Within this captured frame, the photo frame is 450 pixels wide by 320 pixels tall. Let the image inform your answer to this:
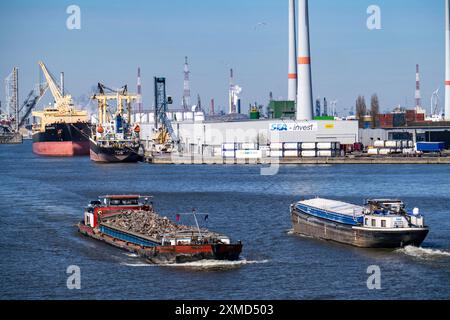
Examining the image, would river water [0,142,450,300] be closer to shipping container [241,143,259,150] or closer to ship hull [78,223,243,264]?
ship hull [78,223,243,264]

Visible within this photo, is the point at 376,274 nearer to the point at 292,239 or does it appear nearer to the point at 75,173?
the point at 292,239

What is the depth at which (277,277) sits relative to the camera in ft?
88.1

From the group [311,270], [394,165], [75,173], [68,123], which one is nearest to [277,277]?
[311,270]

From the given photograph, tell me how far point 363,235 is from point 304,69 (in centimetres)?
5518

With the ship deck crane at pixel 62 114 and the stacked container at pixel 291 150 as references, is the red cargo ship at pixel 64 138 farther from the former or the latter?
the stacked container at pixel 291 150

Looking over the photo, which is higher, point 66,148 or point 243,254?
point 243,254

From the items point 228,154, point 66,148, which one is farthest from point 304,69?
point 66,148

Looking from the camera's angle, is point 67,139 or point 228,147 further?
point 67,139

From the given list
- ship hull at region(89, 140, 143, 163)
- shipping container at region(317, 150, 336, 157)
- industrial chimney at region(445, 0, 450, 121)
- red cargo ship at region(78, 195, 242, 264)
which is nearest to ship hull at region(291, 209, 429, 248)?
red cargo ship at region(78, 195, 242, 264)

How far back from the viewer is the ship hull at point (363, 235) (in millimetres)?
30734

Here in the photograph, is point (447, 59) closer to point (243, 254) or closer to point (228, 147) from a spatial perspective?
point (228, 147)

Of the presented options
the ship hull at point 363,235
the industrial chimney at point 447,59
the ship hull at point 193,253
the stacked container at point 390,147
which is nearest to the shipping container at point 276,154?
the stacked container at point 390,147

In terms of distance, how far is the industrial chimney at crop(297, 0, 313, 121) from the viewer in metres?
82.2

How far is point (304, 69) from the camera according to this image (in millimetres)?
85625
